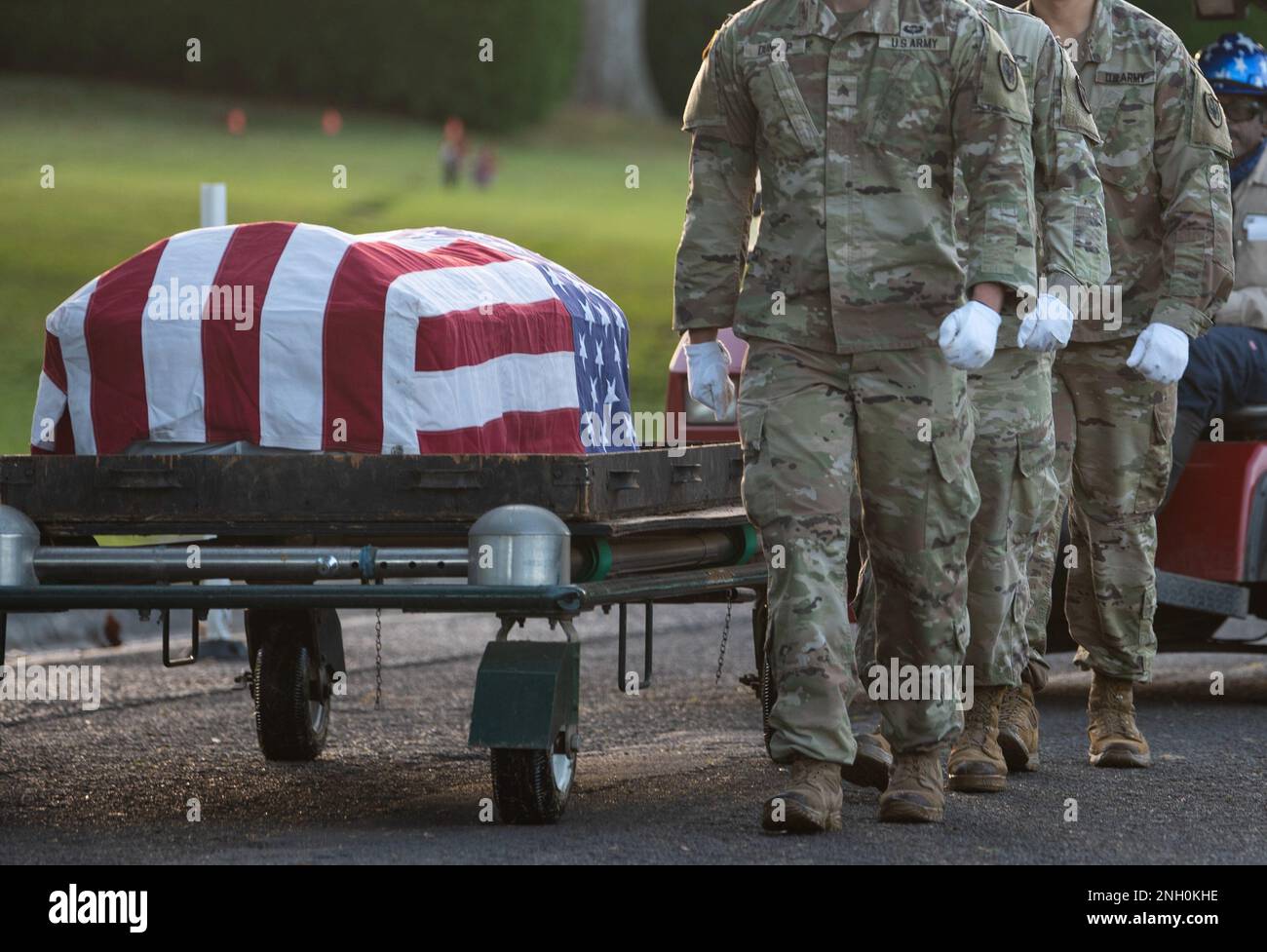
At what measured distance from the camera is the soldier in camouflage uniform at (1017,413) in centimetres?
628

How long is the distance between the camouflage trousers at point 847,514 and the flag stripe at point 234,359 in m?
1.28

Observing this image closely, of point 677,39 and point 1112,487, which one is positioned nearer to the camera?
point 1112,487

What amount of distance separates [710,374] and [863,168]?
62cm

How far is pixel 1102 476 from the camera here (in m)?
7.25

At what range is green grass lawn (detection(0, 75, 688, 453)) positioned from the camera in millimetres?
23594

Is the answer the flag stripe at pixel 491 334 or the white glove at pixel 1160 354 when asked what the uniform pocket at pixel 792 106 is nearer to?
the flag stripe at pixel 491 334

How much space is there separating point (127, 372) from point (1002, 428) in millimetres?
2293

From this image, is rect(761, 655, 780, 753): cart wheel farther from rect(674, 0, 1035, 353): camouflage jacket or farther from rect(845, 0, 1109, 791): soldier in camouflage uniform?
rect(674, 0, 1035, 353): camouflage jacket

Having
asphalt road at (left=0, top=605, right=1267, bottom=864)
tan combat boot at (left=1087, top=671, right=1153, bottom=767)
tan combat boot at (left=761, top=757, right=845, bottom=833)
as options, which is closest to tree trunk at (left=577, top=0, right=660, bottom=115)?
asphalt road at (left=0, top=605, right=1267, bottom=864)

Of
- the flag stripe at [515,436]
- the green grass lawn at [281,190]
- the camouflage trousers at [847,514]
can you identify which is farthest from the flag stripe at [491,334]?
the green grass lawn at [281,190]

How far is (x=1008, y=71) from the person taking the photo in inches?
225

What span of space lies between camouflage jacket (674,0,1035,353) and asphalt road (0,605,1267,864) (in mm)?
1218

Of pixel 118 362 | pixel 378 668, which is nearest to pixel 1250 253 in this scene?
pixel 378 668

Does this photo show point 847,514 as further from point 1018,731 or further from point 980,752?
point 1018,731
